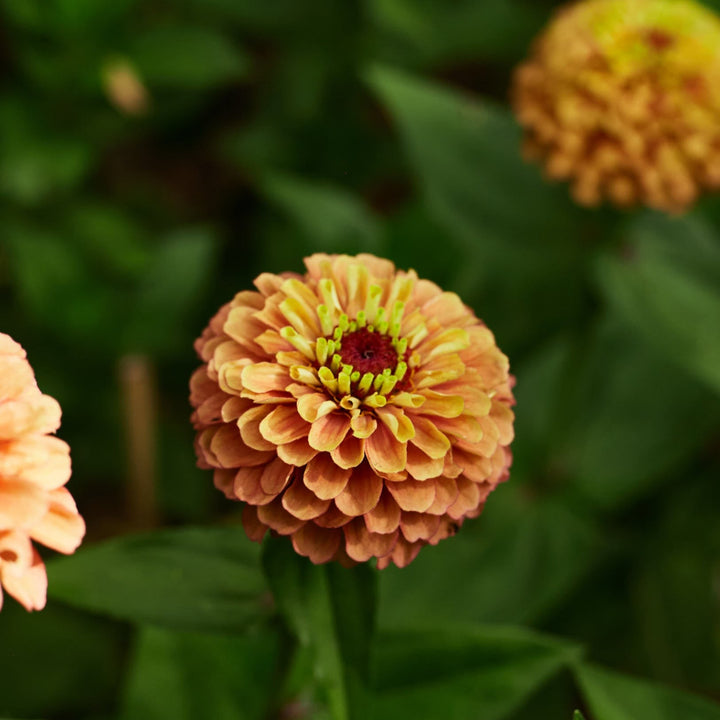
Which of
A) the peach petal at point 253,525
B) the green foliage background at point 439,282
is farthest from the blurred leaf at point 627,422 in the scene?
the peach petal at point 253,525

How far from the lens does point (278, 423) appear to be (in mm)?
577

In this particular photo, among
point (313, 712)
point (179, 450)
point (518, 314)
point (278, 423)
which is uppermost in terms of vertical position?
point (278, 423)

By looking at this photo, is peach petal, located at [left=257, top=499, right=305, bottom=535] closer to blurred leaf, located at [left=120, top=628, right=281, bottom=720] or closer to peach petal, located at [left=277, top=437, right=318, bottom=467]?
peach petal, located at [left=277, top=437, right=318, bottom=467]

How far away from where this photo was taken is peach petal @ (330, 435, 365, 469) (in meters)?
0.56

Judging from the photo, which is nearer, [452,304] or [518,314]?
[452,304]

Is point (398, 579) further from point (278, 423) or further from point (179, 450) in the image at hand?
point (278, 423)

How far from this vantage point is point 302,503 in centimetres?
57

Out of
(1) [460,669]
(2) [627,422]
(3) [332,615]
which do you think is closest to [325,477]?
(3) [332,615]

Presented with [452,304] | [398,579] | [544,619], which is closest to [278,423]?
[452,304]

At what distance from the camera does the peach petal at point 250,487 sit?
1.85ft

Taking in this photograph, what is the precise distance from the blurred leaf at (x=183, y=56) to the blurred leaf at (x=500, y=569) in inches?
31.9

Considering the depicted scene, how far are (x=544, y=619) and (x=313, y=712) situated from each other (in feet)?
1.70

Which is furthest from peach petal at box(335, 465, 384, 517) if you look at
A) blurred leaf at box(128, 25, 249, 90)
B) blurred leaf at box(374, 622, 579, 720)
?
blurred leaf at box(128, 25, 249, 90)

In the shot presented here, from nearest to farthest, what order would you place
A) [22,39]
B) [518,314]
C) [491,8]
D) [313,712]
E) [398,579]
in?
[313,712], [398,579], [22,39], [518,314], [491,8]
